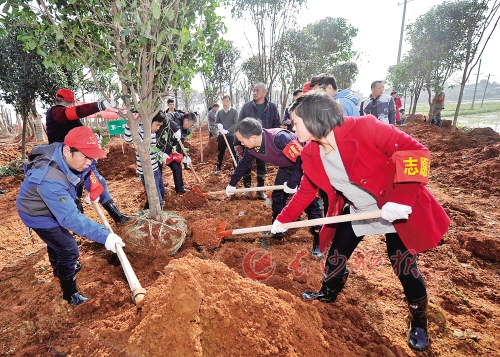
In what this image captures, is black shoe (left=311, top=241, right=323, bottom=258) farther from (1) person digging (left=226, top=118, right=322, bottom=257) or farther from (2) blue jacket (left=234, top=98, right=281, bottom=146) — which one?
(2) blue jacket (left=234, top=98, right=281, bottom=146)

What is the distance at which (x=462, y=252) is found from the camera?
9.29ft

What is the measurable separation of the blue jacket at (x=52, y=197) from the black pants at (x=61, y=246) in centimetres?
7

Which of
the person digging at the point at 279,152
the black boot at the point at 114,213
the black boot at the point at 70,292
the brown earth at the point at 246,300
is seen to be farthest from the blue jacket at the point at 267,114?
the black boot at the point at 70,292

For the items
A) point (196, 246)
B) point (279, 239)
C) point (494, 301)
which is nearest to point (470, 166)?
point (494, 301)

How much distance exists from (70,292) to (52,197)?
36.6 inches

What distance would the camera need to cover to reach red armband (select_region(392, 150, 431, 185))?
1.40 meters

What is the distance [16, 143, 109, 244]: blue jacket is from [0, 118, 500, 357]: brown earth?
0.70 m

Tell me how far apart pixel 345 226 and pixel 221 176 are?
458 centimetres

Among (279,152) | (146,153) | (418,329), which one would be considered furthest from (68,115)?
(418,329)

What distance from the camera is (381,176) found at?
1.62 metres

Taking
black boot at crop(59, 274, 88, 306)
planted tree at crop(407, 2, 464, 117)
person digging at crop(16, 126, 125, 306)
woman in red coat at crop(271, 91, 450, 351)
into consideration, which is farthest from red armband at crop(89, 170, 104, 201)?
planted tree at crop(407, 2, 464, 117)

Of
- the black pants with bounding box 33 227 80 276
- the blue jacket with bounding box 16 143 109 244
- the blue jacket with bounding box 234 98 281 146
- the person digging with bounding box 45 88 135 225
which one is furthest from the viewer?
the blue jacket with bounding box 234 98 281 146

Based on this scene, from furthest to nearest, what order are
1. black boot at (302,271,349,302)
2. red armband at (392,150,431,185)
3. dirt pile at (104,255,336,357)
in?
1. black boot at (302,271,349,302)
2. dirt pile at (104,255,336,357)
3. red armband at (392,150,431,185)

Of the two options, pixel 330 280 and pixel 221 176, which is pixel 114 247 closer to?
pixel 330 280
